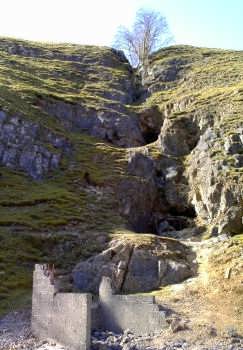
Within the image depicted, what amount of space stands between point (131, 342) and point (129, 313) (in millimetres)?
2775

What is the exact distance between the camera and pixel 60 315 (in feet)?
105

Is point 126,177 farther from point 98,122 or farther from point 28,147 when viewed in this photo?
point 98,122

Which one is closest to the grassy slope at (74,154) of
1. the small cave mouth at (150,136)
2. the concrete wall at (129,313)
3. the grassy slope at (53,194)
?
the grassy slope at (53,194)

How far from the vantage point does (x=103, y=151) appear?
66.0 meters

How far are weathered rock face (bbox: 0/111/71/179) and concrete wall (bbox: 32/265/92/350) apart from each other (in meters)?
25.2

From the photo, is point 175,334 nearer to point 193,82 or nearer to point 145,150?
point 145,150

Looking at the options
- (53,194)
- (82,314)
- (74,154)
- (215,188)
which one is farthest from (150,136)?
(82,314)

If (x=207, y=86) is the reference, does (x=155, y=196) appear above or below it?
below

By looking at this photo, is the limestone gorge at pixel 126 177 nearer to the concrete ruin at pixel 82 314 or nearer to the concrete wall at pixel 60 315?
the concrete ruin at pixel 82 314

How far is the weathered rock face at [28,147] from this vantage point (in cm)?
5925

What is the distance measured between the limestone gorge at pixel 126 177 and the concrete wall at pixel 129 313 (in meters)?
2.00

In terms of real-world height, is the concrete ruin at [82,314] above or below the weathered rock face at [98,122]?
below

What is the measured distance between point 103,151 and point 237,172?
17182mm

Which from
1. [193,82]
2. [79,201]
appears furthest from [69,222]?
[193,82]
